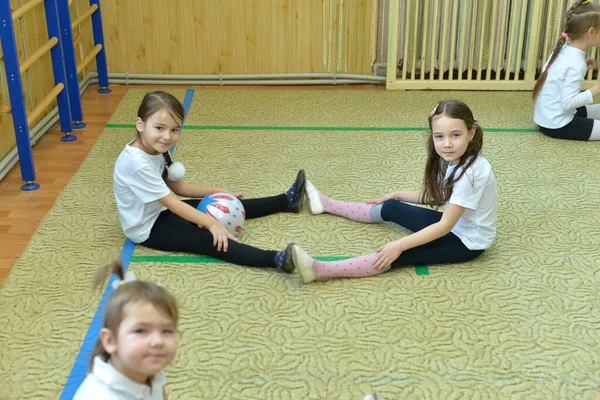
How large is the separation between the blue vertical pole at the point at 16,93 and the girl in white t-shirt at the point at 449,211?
1.34 m

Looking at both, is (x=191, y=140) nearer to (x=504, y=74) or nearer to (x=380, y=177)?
(x=380, y=177)

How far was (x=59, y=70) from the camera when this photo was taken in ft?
11.2

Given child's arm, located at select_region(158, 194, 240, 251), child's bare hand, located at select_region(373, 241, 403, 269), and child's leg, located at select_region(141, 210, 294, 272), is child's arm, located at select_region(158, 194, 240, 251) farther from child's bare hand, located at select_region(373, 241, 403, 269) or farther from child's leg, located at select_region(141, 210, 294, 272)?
child's bare hand, located at select_region(373, 241, 403, 269)

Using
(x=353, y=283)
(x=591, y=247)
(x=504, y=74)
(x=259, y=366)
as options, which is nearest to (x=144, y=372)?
(x=259, y=366)

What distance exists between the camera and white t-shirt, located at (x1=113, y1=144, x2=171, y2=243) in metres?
2.30

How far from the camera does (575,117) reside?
342 cm

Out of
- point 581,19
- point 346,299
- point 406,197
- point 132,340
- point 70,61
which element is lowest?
point 346,299

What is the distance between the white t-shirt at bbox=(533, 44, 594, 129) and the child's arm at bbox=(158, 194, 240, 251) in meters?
1.82

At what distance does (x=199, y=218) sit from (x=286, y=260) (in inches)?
12.3

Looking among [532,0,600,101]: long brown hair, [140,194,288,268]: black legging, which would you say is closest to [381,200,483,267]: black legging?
[140,194,288,268]: black legging

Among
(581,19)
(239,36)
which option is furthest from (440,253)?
(239,36)

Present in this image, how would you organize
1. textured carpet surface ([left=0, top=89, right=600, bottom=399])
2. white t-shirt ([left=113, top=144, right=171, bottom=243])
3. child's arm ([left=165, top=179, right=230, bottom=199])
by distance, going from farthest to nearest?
child's arm ([left=165, top=179, right=230, bottom=199]) < white t-shirt ([left=113, top=144, right=171, bottom=243]) < textured carpet surface ([left=0, top=89, right=600, bottom=399])

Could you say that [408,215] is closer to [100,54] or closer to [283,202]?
[283,202]

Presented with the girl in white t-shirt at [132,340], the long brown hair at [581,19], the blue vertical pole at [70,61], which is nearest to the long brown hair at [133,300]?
the girl in white t-shirt at [132,340]
